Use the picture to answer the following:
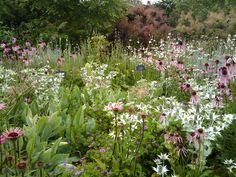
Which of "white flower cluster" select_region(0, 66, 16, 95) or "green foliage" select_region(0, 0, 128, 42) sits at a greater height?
"green foliage" select_region(0, 0, 128, 42)

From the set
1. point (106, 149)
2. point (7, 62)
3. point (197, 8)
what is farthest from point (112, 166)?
point (197, 8)

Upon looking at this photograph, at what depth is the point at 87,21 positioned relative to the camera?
13.7 m

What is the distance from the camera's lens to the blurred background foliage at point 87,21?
13.5 m

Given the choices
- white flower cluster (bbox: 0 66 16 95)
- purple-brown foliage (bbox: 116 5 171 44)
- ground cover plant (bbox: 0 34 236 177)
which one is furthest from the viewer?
purple-brown foliage (bbox: 116 5 171 44)

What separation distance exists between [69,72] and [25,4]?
25.7ft

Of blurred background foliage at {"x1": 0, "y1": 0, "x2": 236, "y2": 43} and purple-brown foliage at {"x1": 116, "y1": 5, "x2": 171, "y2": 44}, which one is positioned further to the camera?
purple-brown foliage at {"x1": 116, "y1": 5, "x2": 171, "y2": 44}

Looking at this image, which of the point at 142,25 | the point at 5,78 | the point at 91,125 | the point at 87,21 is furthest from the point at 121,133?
the point at 142,25

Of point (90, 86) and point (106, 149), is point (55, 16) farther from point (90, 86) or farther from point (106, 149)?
point (106, 149)

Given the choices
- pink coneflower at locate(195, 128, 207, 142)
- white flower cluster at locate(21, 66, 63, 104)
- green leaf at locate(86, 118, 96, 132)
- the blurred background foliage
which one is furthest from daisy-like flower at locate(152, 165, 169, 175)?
the blurred background foliage

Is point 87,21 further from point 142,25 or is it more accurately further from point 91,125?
point 91,125

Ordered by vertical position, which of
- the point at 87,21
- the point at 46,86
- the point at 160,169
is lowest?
the point at 46,86

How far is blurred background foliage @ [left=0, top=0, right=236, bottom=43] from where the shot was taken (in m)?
13.5

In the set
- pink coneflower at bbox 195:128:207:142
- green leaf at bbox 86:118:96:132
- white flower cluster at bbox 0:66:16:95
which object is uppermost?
pink coneflower at bbox 195:128:207:142

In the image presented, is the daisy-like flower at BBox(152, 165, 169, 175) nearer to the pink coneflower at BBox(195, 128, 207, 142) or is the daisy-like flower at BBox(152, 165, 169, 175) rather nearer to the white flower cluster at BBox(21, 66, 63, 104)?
the pink coneflower at BBox(195, 128, 207, 142)
